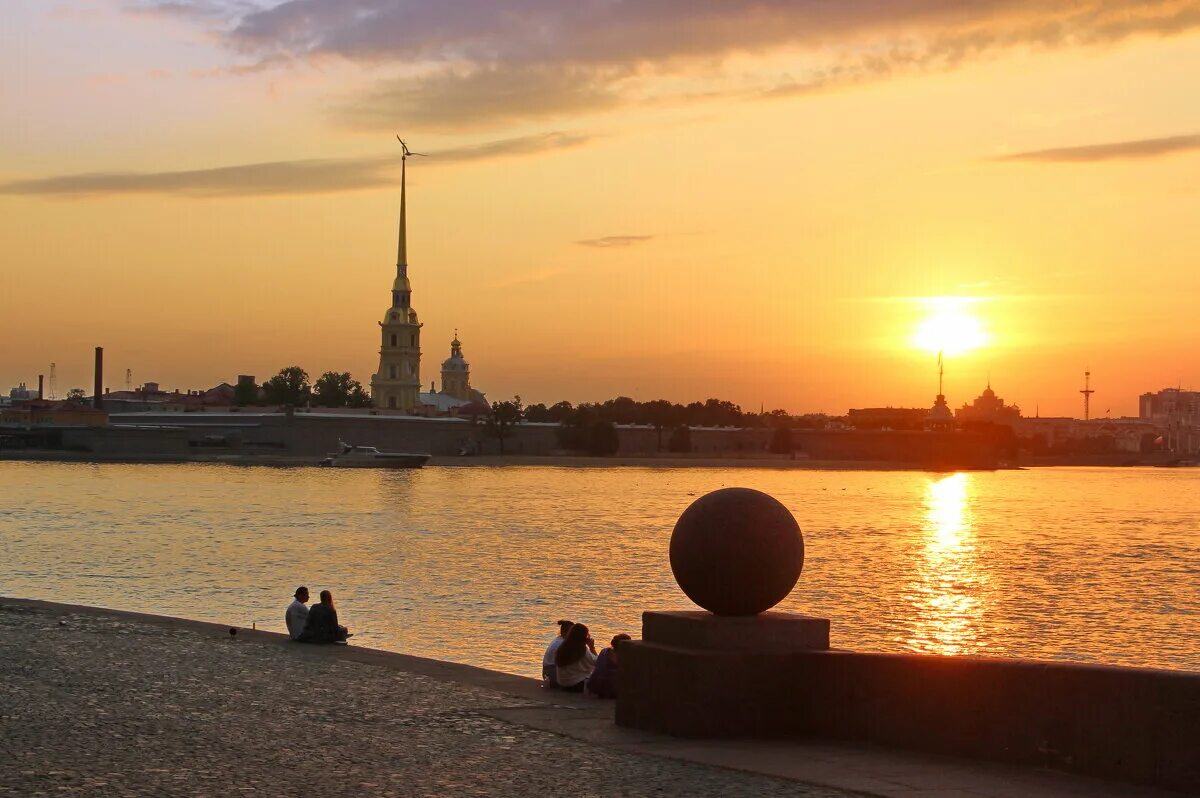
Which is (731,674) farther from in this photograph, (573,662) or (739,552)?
(573,662)

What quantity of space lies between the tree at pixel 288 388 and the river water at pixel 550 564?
82.5 metres

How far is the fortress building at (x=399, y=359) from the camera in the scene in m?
160

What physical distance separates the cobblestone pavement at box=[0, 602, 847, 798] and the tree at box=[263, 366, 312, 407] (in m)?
158

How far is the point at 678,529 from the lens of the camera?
898 centimetres

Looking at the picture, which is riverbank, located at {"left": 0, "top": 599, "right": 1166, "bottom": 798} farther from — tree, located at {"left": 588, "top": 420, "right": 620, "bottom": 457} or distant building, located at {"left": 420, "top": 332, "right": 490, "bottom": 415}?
distant building, located at {"left": 420, "top": 332, "right": 490, "bottom": 415}

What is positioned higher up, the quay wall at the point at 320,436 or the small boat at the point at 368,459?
the quay wall at the point at 320,436

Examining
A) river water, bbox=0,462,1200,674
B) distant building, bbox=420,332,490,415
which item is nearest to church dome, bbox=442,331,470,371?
distant building, bbox=420,332,490,415

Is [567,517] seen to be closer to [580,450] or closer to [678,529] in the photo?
[678,529]

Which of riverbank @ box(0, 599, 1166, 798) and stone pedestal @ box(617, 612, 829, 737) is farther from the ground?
stone pedestal @ box(617, 612, 829, 737)

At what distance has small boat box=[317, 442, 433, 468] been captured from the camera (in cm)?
12019

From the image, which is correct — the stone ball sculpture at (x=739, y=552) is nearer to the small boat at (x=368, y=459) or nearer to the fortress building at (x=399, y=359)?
the small boat at (x=368, y=459)

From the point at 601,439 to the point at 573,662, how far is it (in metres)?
131

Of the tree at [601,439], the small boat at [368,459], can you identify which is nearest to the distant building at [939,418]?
the tree at [601,439]

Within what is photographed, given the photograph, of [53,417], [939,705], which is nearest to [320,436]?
[53,417]
